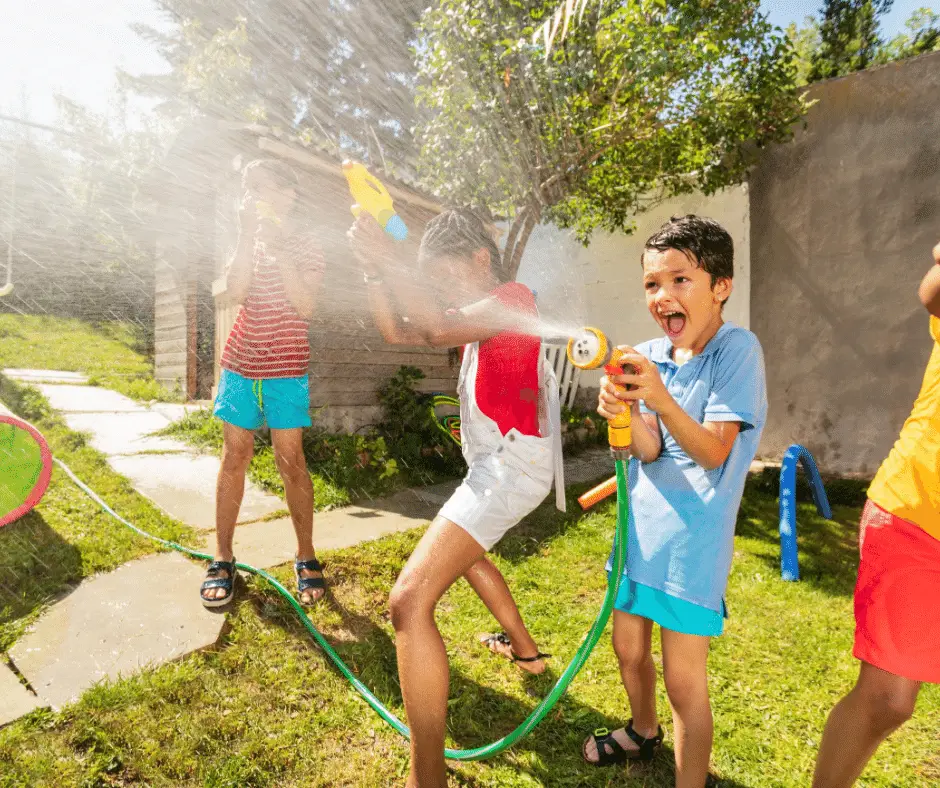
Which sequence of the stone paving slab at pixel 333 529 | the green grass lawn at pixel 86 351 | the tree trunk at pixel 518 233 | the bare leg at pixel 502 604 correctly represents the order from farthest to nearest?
the green grass lawn at pixel 86 351 < the tree trunk at pixel 518 233 < the stone paving slab at pixel 333 529 < the bare leg at pixel 502 604

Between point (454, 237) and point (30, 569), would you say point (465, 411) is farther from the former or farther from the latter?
point (30, 569)

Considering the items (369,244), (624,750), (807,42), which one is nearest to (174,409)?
(369,244)

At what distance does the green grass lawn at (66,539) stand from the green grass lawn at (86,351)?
419 centimetres

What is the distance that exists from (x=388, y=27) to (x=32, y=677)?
65.3 feet

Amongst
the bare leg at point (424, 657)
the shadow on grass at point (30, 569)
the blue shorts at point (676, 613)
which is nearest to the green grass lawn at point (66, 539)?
the shadow on grass at point (30, 569)

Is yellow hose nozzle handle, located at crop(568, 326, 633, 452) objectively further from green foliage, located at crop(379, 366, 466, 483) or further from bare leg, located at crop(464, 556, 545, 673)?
green foliage, located at crop(379, 366, 466, 483)

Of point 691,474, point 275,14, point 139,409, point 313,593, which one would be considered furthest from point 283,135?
point 275,14

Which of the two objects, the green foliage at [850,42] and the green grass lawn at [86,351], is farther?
the green foliage at [850,42]

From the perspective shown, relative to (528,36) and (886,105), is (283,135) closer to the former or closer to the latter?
(528,36)

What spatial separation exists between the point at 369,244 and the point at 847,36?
53.2 ft

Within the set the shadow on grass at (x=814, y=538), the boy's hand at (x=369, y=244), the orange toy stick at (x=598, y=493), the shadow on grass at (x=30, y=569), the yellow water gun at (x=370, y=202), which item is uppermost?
the yellow water gun at (x=370, y=202)

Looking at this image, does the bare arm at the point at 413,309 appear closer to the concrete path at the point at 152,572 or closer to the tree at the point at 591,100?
the concrete path at the point at 152,572

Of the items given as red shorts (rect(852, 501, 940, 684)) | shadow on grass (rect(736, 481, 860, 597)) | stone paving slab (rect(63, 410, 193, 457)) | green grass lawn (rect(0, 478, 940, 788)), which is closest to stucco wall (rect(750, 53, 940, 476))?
shadow on grass (rect(736, 481, 860, 597))

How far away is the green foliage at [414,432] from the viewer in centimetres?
609
